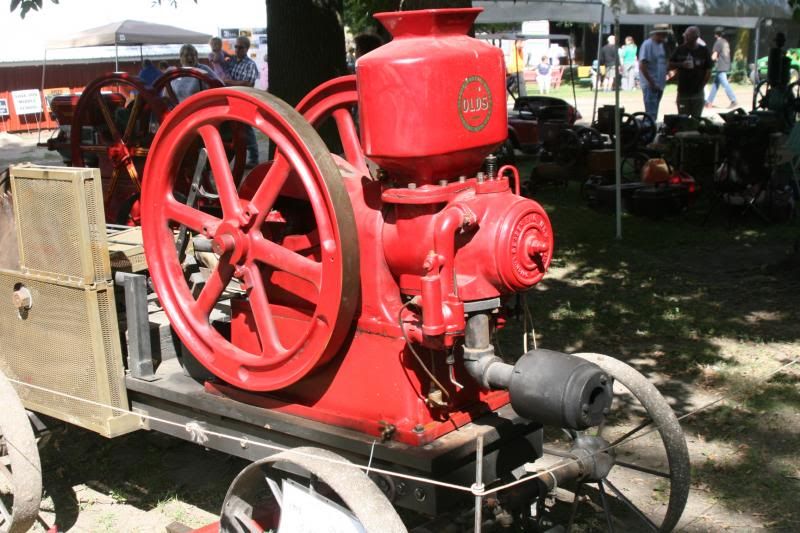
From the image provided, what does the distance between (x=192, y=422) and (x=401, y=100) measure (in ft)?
4.45

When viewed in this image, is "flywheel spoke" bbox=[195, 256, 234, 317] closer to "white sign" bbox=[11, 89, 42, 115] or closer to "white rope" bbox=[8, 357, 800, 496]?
"white rope" bbox=[8, 357, 800, 496]

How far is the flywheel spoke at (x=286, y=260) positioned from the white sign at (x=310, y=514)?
607 millimetres

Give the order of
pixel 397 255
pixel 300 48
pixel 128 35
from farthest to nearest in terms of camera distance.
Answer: pixel 128 35
pixel 300 48
pixel 397 255

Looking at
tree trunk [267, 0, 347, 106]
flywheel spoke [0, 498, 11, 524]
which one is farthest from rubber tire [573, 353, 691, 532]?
tree trunk [267, 0, 347, 106]

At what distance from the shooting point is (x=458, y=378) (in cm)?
292

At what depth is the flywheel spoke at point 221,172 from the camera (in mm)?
3014

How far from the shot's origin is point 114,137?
536 cm

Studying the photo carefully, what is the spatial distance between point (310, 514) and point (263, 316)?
0.65m

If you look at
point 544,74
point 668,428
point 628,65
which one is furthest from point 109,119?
point 628,65

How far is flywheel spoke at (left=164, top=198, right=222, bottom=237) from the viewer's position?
3082 millimetres

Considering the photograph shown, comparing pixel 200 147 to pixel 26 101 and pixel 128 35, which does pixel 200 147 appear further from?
pixel 26 101

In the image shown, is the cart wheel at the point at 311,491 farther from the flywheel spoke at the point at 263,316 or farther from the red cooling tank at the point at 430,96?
the red cooling tank at the point at 430,96

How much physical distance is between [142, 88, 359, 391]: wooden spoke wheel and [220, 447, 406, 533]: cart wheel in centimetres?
26

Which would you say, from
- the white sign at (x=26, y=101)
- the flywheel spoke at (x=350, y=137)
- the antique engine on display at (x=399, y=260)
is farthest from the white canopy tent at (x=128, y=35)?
the antique engine on display at (x=399, y=260)
